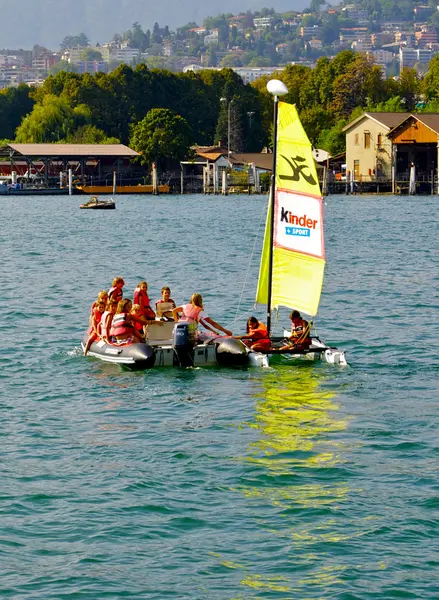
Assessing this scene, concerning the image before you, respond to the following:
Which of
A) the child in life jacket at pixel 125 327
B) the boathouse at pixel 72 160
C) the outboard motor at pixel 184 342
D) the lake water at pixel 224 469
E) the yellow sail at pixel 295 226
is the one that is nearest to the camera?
the lake water at pixel 224 469

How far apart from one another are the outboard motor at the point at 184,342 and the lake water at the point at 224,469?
0.34 m

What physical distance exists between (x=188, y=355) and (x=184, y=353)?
13 cm

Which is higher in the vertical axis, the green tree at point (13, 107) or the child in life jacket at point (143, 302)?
the green tree at point (13, 107)

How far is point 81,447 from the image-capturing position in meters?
20.0

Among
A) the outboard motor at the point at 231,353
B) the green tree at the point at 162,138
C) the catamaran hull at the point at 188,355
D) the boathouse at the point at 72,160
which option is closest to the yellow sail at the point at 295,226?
the outboard motor at the point at 231,353

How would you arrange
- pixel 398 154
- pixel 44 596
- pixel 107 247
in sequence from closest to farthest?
pixel 44 596
pixel 107 247
pixel 398 154

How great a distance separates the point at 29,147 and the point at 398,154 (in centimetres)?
3824

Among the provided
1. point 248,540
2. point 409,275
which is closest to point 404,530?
point 248,540

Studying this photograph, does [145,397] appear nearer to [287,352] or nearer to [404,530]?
[287,352]

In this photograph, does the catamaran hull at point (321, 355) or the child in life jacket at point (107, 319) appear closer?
the child in life jacket at point (107, 319)

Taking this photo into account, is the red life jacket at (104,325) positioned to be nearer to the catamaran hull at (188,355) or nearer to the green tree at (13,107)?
the catamaran hull at (188,355)

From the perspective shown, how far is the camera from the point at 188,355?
25703 mm

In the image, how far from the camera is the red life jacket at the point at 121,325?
2569cm

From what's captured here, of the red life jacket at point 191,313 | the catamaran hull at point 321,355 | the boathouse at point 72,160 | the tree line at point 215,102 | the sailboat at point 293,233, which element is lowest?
the catamaran hull at point 321,355
